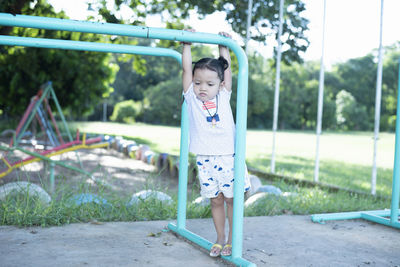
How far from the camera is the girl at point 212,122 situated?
2.22 meters

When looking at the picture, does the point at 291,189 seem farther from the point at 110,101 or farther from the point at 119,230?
the point at 110,101

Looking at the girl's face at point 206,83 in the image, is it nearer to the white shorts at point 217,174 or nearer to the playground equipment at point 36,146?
the white shorts at point 217,174

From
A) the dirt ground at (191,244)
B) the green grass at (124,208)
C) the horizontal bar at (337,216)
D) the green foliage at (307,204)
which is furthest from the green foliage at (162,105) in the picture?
the dirt ground at (191,244)

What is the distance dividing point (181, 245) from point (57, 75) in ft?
30.2

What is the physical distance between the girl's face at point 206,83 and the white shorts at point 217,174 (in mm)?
338

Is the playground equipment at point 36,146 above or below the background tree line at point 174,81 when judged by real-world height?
below

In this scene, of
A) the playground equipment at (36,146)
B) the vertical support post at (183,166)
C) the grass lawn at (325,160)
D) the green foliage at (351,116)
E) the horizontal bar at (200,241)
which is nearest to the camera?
the horizontal bar at (200,241)

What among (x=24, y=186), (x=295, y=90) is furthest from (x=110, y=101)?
(x=24, y=186)

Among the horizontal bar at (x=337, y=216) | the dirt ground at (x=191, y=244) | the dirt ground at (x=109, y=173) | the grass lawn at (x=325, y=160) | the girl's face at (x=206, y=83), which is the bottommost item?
the dirt ground at (x=109, y=173)

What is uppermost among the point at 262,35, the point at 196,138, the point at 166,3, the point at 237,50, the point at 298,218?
the point at 166,3

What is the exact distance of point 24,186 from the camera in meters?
3.36

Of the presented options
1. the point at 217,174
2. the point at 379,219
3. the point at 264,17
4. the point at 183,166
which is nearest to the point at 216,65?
the point at 217,174

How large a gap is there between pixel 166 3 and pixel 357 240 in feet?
13.6

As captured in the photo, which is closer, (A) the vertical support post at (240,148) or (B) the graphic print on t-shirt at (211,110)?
(A) the vertical support post at (240,148)
